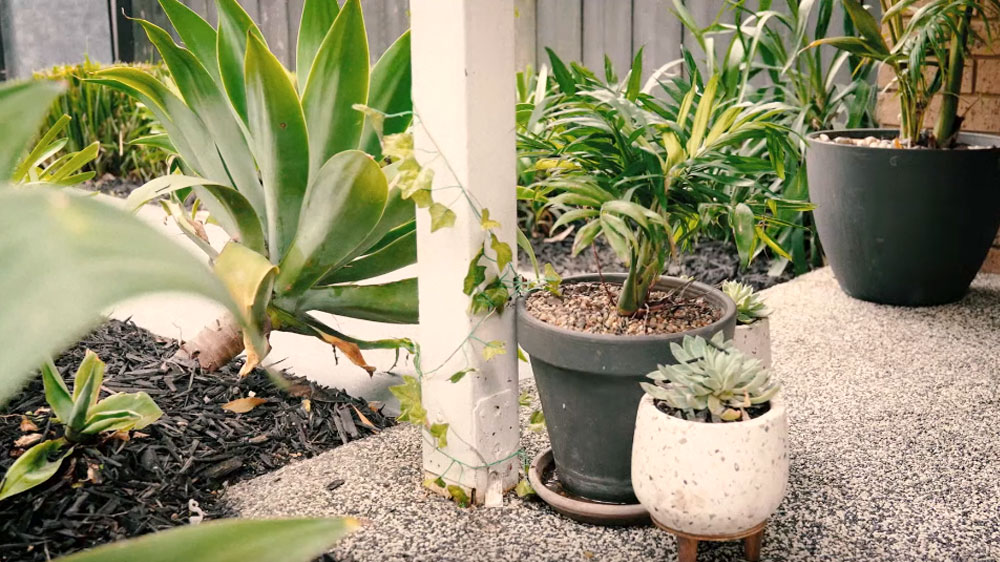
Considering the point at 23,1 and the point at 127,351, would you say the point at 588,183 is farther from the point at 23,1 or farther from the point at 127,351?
the point at 23,1

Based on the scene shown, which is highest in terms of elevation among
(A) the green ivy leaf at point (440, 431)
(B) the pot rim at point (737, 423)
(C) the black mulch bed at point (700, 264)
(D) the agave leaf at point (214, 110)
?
(D) the agave leaf at point (214, 110)

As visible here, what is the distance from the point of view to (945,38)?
2.88 m

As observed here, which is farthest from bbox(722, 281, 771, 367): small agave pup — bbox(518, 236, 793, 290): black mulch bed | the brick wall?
the brick wall

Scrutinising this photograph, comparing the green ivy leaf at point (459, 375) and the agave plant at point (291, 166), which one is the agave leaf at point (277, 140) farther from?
the green ivy leaf at point (459, 375)

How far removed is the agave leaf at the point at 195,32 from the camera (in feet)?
7.27

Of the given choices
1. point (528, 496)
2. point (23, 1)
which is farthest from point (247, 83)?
point (23, 1)

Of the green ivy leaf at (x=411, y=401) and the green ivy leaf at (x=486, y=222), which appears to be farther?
the green ivy leaf at (x=411, y=401)

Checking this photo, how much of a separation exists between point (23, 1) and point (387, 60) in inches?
202

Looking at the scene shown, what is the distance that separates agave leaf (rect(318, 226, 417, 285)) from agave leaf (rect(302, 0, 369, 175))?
24 cm

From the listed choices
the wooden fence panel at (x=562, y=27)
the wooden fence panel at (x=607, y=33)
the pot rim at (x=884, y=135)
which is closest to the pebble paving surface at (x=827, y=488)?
the pot rim at (x=884, y=135)

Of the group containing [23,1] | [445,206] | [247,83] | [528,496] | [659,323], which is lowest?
[528,496]

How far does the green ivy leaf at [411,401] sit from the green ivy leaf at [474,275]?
223 millimetres

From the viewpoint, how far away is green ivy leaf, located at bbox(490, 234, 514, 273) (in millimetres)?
1637

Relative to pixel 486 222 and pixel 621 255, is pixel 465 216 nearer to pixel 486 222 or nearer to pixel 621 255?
pixel 486 222
